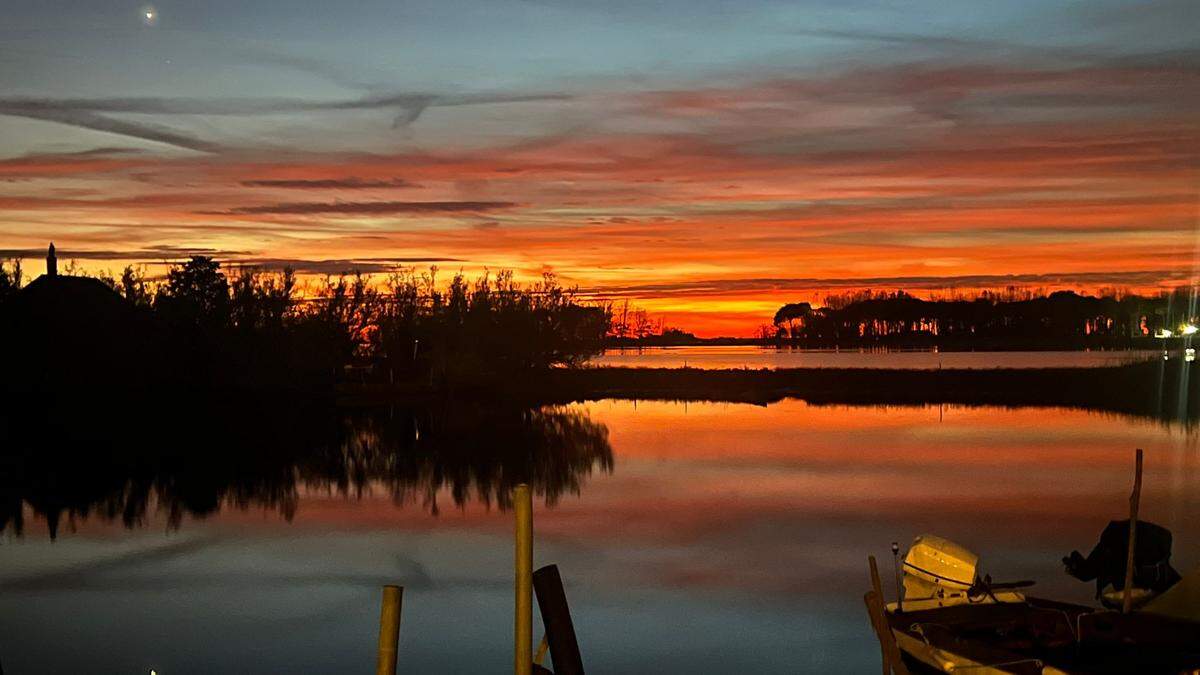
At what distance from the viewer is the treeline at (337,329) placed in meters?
60.8

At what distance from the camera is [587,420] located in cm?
4872

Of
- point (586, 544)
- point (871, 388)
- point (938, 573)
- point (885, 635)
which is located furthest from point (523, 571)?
point (871, 388)

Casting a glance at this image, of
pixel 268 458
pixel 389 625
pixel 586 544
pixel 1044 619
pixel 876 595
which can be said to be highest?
pixel 389 625

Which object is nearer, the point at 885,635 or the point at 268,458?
the point at 885,635

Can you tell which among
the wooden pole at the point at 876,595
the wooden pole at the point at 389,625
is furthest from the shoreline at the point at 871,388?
the wooden pole at the point at 389,625

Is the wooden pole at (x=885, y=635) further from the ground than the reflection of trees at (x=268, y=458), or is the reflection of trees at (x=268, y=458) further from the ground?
the wooden pole at (x=885, y=635)

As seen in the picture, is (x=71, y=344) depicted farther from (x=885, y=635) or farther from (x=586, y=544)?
(x=885, y=635)

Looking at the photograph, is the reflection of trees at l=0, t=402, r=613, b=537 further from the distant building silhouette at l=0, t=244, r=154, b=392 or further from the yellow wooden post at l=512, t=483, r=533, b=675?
the yellow wooden post at l=512, t=483, r=533, b=675

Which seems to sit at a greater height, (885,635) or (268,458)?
(885,635)

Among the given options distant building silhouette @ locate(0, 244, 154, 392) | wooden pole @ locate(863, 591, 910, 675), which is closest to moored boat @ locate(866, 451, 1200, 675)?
wooden pole @ locate(863, 591, 910, 675)

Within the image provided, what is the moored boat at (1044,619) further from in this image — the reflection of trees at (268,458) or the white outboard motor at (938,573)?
the reflection of trees at (268,458)

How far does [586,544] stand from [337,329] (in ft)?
163

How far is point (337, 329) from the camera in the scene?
7012cm

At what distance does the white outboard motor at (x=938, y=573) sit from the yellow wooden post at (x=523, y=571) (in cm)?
566
